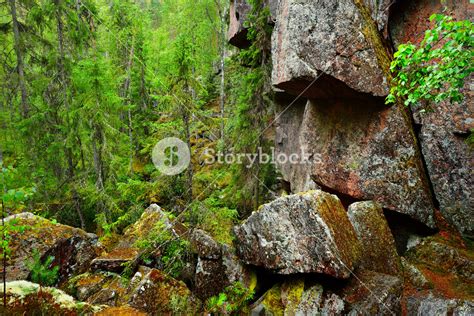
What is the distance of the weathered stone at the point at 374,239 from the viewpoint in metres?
8.00

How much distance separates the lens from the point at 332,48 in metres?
9.48

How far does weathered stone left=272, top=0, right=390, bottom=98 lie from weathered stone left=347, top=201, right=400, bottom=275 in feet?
12.2

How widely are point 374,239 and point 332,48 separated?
592 centimetres

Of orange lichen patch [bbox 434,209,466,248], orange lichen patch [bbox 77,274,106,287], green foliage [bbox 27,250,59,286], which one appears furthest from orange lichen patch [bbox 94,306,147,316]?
orange lichen patch [bbox 434,209,466,248]

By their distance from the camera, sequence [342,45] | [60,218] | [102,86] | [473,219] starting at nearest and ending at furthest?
[473,219] → [342,45] → [102,86] → [60,218]

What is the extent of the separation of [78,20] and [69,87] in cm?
301

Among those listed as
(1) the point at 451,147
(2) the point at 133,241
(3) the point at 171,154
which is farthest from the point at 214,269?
(1) the point at 451,147

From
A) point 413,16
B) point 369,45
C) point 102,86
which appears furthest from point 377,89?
point 102,86

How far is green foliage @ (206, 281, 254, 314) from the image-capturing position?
7.82m

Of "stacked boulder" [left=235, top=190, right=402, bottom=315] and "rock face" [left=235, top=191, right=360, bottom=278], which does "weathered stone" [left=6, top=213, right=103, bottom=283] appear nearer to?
"stacked boulder" [left=235, top=190, right=402, bottom=315]

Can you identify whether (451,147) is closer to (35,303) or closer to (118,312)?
(118,312)

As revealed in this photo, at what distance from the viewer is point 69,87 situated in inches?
547

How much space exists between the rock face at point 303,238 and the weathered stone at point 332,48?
3.91 metres

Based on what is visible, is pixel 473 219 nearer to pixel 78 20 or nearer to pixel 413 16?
pixel 413 16
